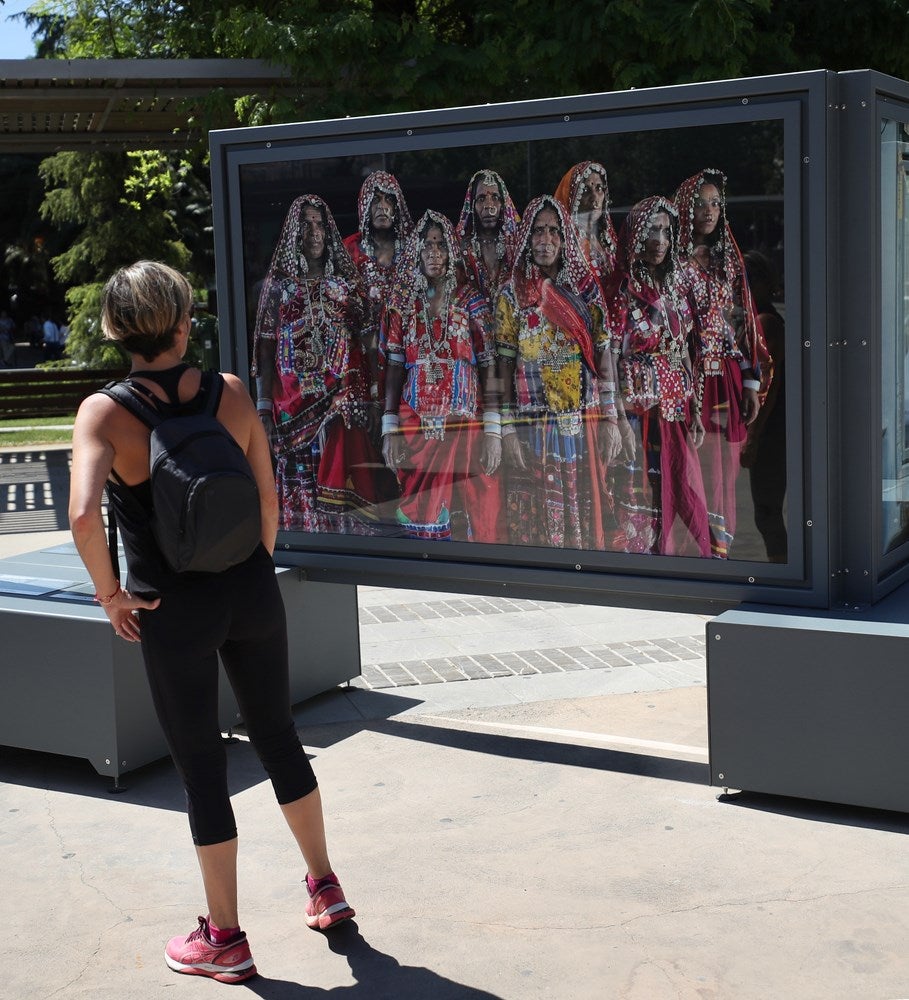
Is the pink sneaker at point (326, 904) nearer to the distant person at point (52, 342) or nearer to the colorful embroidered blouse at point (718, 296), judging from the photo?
the colorful embroidered blouse at point (718, 296)

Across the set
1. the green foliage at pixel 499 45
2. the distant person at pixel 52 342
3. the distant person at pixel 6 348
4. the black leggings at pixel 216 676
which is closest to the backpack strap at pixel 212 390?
the black leggings at pixel 216 676

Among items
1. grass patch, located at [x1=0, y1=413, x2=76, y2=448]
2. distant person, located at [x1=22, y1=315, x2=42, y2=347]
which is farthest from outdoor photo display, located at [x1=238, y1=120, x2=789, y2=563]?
distant person, located at [x1=22, y1=315, x2=42, y2=347]

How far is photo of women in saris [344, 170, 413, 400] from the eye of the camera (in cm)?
554

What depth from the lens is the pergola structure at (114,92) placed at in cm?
1211

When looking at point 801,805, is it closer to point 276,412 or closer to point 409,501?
point 409,501

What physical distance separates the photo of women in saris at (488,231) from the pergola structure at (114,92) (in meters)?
7.81

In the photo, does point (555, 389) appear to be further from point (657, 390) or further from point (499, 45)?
point (499, 45)

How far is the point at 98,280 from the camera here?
25531 mm

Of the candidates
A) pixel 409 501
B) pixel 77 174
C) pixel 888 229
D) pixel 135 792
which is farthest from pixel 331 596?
pixel 77 174

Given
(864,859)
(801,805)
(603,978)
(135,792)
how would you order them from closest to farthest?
(603,978)
(864,859)
(801,805)
(135,792)

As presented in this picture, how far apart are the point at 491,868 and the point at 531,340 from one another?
2.07 m

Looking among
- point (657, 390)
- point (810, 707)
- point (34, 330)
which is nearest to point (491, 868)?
point (810, 707)

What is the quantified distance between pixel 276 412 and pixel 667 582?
1.96 metres

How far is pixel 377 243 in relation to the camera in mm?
5602
